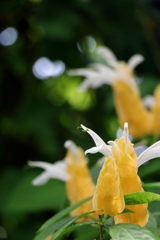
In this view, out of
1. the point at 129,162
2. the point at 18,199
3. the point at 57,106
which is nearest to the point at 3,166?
the point at 57,106

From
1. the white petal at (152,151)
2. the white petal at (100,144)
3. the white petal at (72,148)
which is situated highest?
the white petal at (72,148)

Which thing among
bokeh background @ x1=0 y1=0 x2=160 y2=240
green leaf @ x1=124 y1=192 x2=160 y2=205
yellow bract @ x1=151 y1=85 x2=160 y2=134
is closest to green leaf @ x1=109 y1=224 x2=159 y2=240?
green leaf @ x1=124 y1=192 x2=160 y2=205

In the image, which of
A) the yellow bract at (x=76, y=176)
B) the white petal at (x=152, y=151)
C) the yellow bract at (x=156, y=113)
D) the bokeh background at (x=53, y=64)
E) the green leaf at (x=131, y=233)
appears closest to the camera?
the green leaf at (x=131, y=233)

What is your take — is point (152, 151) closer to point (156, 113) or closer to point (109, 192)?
point (109, 192)

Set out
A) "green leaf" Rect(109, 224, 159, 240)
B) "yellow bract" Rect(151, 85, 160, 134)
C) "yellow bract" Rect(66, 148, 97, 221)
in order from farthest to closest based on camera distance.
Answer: "yellow bract" Rect(151, 85, 160, 134)
"yellow bract" Rect(66, 148, 97, 221)
"green leaf" Rect(109, 224, 159, 240)

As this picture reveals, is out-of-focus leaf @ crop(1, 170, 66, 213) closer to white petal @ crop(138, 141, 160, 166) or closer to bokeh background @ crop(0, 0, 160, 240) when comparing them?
bokeh background @ crop(0, 0, 160, 240)

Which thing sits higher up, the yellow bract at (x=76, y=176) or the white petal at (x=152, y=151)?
the yellow bract at (x=76, y=176)

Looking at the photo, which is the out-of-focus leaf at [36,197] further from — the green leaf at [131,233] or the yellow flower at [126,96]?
the green leaf at [131,233]

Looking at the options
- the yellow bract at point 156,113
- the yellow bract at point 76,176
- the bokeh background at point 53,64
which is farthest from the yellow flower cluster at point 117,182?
the bokeh background at point 53,64
